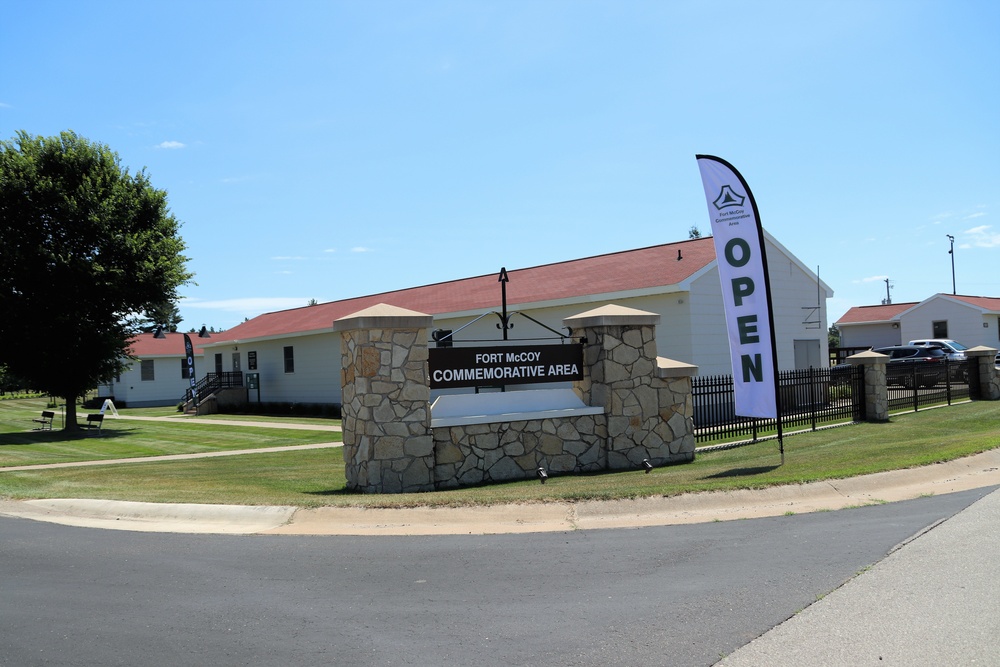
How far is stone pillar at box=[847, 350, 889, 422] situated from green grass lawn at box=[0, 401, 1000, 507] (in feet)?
1.57

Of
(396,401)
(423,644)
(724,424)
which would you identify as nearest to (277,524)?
(396,401)

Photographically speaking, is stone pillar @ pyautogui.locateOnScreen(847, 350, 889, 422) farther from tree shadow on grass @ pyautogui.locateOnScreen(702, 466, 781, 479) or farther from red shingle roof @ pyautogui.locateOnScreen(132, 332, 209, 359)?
red shingle roof @ pyautogui.locateOnScreen(132, 332, 209, 359)

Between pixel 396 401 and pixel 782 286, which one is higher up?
pixel 782 286

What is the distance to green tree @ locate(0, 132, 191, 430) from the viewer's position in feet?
82.8

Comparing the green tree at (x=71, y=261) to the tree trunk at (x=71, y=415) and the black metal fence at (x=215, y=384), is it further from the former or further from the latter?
the black metal fence at (x=215, y=384)

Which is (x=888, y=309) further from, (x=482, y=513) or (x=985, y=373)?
(x=482, y=513)

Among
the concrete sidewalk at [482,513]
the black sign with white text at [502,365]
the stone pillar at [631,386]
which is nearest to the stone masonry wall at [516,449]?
the stone pillar at [631,386]

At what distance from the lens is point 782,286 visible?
27047 mm

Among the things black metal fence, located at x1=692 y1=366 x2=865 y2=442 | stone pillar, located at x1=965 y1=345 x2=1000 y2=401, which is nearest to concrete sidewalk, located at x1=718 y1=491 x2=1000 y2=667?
black metal fence, located at x1=692 y1=366 x2=865 y2=442

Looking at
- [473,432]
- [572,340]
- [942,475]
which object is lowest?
[942,475]

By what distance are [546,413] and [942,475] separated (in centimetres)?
620

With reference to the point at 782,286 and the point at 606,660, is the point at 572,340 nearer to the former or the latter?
the point at 606,660

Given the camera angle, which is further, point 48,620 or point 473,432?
point 473,432

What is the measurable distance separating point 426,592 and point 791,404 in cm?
1682
